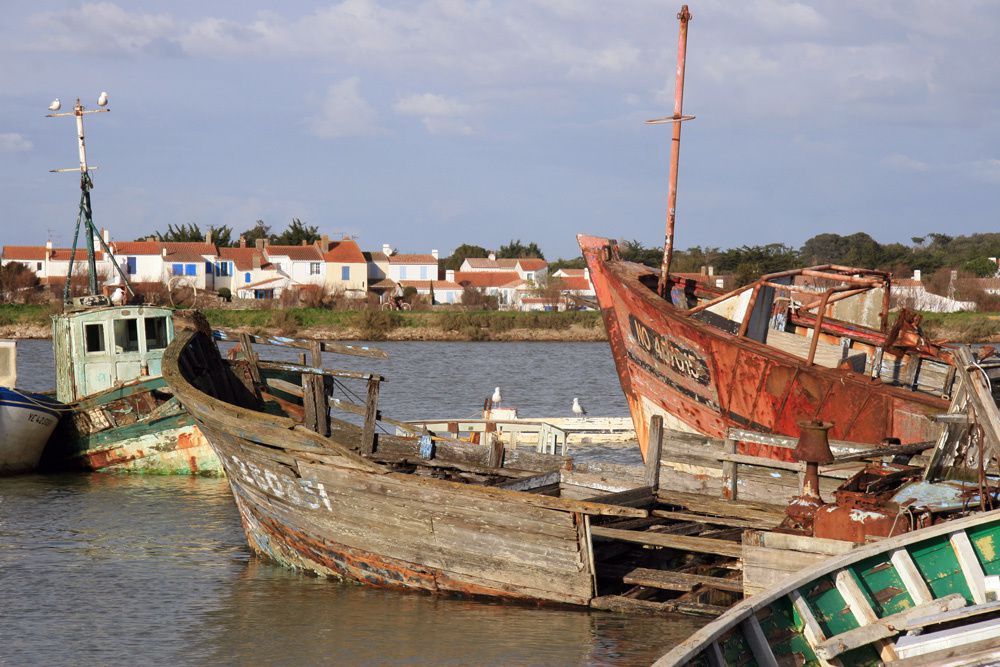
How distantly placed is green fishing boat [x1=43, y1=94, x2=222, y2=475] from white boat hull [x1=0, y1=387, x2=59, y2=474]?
44 cm

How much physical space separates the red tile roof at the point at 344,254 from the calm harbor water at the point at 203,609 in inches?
2736

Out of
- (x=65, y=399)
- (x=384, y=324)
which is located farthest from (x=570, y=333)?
(x=65, y=399)

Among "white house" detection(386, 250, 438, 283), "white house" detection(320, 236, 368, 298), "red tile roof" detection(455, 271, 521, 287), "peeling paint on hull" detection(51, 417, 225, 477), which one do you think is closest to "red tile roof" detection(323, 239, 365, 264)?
"white house" detection(320, 236, 368, 298)

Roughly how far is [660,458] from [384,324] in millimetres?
54910

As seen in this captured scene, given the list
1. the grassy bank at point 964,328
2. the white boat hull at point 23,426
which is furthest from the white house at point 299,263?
the white boat hull at point 23,426

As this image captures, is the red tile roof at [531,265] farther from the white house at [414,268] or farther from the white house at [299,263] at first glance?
the white house at [299,263]

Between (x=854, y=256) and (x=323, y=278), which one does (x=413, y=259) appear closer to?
(x=323, y=278)

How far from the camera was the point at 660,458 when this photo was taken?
12.0 metres

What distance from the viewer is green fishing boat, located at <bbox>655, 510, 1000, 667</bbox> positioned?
22.2ft

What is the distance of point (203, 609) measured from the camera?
37.6 ft

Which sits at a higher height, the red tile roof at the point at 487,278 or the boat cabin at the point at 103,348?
the red tile roof at the point at 487,278

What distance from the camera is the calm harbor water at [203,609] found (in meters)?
9.99

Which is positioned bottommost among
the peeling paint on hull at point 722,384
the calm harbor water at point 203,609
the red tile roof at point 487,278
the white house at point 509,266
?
the calm harbor water at point 203,609

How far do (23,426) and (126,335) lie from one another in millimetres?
2374
